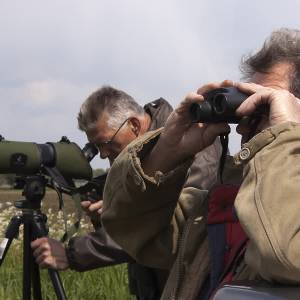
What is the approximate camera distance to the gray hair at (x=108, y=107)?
329 cm

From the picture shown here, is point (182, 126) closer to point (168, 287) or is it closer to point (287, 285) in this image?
point (168, 287)

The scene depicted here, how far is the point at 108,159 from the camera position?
11.0 feet

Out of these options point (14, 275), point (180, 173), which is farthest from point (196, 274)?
point (14, 275)

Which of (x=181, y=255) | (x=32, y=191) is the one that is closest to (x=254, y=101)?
(x=181, y=255)

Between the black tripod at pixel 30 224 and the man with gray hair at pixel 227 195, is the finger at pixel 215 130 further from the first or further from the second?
the black tripod at pixel 30 224

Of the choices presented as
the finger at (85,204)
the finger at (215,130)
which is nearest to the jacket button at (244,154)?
the finger at (215,130)

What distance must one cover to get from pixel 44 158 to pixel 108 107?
0.37 metres

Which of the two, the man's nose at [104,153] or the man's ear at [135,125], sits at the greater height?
the man's ear at [135,125]

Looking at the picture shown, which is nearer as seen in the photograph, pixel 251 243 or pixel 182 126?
pixel 251 243

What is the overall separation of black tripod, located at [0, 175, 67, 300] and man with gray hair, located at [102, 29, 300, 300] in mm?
1483

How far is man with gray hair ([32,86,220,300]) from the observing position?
2.87 meters

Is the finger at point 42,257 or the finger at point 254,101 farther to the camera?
the finger at point 42,257

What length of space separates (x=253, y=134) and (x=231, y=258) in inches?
10.5

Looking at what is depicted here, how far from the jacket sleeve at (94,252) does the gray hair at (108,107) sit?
52cm
